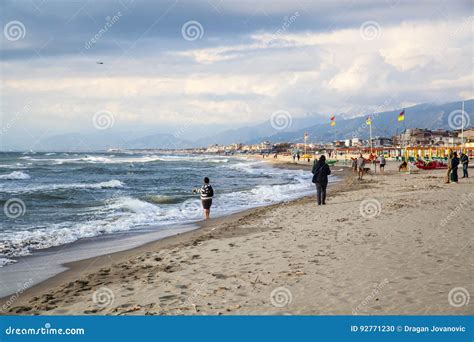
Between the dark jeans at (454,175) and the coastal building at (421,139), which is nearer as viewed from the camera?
the dark jeans at (454,175)

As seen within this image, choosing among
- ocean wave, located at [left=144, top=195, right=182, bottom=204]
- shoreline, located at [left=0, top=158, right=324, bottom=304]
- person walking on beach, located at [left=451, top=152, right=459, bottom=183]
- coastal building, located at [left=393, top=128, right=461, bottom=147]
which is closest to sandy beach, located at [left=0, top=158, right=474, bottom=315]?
shoreline, located at [left=0, top=158, right=324, bottom=304]

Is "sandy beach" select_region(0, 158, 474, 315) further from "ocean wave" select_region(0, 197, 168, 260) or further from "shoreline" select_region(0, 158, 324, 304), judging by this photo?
"ocean wave" select_region(0, 197, 168, 260)

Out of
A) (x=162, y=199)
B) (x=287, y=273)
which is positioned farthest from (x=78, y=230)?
(x=287, y=273)

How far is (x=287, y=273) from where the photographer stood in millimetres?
6746

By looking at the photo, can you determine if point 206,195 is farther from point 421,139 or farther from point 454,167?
point 421,139

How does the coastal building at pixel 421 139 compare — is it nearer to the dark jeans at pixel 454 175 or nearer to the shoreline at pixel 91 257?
the dark jeans at pixel 454 175

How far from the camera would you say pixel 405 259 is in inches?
287

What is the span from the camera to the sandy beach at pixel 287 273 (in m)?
5.38

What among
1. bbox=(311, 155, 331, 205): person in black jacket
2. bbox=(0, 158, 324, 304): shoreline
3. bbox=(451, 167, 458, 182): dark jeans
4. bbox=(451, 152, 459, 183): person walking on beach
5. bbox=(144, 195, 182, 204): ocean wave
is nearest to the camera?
bbox=(0, 158, 324, 304): shoreline

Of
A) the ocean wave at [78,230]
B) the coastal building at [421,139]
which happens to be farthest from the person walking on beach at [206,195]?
the coastal building at [421,139]

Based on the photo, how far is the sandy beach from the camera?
5.38 metres
